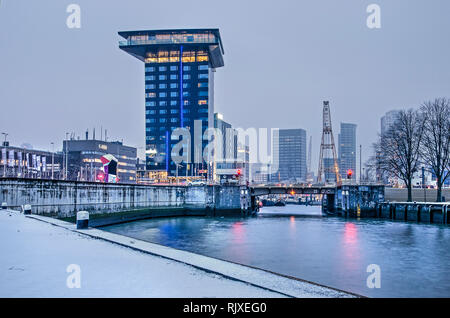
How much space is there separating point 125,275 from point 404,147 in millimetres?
78369

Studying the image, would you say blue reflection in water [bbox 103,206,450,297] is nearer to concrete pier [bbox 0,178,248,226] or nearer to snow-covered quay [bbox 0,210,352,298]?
snow-covered quay [bbox 0,210,352,298]

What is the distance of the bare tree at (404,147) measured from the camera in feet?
263

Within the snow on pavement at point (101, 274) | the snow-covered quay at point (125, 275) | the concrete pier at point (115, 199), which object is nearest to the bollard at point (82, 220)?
the snow on pavement at point (101, 274)

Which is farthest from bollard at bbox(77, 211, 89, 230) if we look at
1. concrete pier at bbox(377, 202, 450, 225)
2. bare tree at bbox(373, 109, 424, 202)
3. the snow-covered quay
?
bare tree at bbox(373, 109, 424, 202)

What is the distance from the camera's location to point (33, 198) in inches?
1750

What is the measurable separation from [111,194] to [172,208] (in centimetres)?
2153

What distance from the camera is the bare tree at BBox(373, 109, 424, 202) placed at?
8012 cm

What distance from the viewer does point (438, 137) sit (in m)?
77.0

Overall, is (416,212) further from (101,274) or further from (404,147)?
(101,274)

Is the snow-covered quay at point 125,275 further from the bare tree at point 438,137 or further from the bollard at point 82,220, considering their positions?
the bare tree at point 438,137

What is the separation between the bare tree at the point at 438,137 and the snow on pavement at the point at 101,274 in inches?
2816

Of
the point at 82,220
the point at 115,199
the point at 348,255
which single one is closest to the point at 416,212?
the point at 348,255

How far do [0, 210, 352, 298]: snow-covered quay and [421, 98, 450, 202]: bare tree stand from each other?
70780 mm
